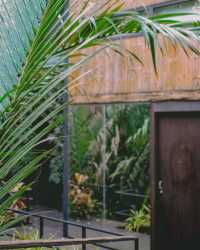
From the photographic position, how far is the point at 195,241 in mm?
7152

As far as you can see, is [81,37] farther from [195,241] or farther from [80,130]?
[80,130]

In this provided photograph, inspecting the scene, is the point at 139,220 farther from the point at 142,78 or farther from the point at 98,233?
the point at 142,78

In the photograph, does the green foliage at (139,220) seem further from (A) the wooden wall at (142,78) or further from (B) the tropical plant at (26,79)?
(B) the tropical plant at (26,79)

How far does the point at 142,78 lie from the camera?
7605mm

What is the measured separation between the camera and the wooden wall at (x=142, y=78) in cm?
690

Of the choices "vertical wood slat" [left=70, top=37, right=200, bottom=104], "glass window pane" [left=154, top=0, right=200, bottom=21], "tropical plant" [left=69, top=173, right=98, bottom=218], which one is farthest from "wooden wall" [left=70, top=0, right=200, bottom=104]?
"tropical plant" [left=69, top=173, right=98, bottom=218]

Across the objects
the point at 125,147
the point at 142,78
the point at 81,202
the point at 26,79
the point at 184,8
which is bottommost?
→ the point at 26,79

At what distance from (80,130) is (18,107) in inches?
354

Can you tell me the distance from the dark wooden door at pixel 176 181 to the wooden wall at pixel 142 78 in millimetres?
308

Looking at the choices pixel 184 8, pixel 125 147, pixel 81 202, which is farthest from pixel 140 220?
pixel 184 8

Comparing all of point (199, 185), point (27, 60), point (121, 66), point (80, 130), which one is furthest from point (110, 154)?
point (27, 60)

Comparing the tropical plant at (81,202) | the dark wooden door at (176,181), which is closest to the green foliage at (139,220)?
the tropical plant at (81,202)

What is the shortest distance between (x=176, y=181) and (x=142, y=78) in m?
1.51

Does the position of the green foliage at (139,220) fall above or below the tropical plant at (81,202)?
below
